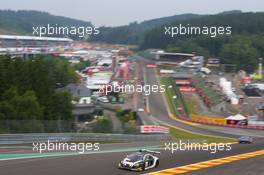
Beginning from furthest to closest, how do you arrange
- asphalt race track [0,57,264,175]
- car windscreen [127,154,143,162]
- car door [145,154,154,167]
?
car door [145,154,154,167], car windscreen [127,154,143,162], asphalt race track [0,57,264,175]

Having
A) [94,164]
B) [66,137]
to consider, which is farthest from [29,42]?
[94,164]

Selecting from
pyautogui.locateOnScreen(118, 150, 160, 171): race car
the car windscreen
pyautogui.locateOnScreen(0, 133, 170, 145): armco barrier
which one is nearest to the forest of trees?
pyautogui.locateOnScreen(0, 133, 170, 145): armco barrier

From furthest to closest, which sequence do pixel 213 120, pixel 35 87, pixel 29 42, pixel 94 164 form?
pixel 29 42, pixel 213 120, pixel 35 87, pixel 94 164

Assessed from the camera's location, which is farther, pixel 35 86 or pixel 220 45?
pixel 220 45

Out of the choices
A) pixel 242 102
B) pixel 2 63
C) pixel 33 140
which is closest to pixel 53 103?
pixel 2 63

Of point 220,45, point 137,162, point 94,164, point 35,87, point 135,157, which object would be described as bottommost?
point 94,164

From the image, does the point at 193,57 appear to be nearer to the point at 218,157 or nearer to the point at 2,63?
the point at 2,63

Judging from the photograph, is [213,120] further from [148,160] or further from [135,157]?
[135,157]

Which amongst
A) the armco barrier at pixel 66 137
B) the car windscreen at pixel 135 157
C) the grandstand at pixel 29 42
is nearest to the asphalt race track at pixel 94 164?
the car windscreen at pixel 135 157

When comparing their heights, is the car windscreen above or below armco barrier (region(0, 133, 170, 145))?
above

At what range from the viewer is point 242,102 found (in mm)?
97125

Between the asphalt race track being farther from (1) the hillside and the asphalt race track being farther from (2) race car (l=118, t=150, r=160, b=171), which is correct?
A: (1) the hillside

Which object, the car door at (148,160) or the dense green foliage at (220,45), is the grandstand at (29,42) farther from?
the car door at (148,160)

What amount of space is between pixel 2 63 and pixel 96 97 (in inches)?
915
